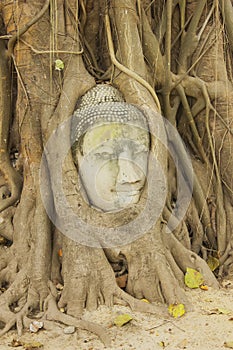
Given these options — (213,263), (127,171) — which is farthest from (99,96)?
(213,263)

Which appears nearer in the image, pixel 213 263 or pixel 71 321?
pixel 71 321

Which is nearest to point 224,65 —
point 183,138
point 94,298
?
point 183,138

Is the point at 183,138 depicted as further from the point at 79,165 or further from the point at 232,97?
the point at 79,165

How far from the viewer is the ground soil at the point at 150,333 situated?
8.51ft

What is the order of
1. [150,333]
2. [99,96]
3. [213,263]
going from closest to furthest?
[150,333] → [99,96] → [213,263]

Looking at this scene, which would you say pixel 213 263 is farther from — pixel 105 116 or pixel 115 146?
pixel 105 116

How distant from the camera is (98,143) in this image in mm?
3311

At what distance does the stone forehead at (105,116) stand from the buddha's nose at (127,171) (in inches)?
10.3

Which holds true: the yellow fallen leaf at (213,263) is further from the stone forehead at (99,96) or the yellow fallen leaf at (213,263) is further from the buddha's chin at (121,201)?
the stone forehead at (99,96)

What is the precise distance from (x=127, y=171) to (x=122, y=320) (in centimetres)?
99

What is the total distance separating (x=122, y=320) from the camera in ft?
9.09

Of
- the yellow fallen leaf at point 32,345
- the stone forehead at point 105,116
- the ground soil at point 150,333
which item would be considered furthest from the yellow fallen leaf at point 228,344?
the stone forehead at point 105,116

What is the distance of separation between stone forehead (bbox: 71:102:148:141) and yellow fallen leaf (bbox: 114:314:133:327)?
1.26 metres

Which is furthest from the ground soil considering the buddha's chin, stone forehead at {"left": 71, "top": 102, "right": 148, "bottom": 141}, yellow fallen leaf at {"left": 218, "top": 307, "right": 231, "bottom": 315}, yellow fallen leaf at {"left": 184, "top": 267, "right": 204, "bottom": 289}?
stone forehead at {"left": 71, "top": 102, "right": 148, "bottom": 141}
